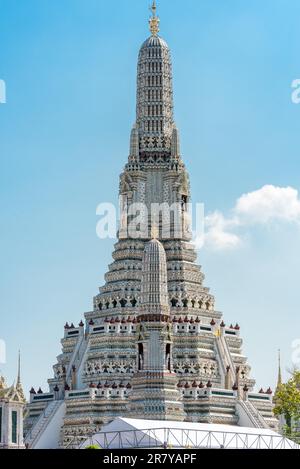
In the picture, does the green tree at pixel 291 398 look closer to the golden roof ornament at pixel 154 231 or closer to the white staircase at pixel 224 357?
the white staircase at pixel 224 357

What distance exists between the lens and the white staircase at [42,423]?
11381 cm

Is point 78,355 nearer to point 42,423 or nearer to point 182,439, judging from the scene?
point 42,423

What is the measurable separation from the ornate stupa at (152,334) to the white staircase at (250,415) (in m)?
0.10

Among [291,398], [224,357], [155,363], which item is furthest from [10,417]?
[224,357]

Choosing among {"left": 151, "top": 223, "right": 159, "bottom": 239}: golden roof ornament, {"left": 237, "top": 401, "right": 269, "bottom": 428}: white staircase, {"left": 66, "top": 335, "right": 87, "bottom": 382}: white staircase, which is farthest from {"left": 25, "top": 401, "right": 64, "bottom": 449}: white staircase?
{"left": 151, "top": 223, "right": 159, "bottom": 239}: golden roof ornament

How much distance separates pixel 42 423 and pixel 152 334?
1459 cm

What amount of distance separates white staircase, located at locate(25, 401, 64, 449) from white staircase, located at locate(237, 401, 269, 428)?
15.2 meters

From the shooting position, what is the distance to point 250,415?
4542 inches

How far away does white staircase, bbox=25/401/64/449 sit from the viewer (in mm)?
113812

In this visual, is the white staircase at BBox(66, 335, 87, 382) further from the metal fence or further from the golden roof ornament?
the metal fence

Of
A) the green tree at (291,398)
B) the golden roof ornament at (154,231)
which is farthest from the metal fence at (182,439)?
the golden roof ornament at (154,231)

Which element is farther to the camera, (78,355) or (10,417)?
(78,355)
